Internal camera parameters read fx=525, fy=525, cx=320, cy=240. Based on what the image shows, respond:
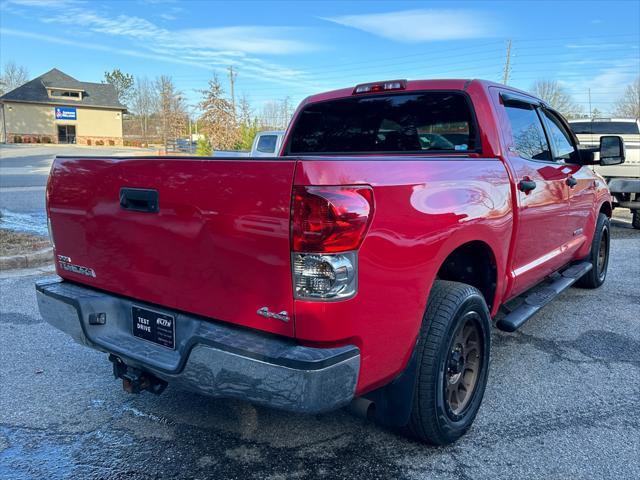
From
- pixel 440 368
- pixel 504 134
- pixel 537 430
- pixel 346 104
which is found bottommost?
pixel 537 430

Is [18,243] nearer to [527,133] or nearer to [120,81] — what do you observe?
[527,133]

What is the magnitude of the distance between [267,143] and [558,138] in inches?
433

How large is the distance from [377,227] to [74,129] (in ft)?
202

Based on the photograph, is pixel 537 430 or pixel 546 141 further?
pixel 546 141

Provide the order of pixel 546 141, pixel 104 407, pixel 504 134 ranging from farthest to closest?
pixel 546 141, pixel 504 134, pixel 104 407

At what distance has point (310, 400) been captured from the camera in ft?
6.57

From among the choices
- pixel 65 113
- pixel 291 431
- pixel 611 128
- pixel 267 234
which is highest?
pixel 65 113

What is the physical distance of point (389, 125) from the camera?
379cm

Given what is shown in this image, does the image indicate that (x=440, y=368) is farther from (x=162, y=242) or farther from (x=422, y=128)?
(x=422, y=128)

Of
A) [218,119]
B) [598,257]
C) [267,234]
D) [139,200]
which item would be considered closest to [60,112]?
[218,119]

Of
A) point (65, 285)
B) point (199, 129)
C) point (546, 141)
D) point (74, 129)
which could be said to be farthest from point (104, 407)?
point (74, 129)

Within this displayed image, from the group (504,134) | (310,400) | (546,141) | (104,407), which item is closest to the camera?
(310,400)

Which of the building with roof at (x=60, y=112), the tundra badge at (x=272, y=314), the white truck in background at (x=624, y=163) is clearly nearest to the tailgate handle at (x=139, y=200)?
the tundra badge at (x=272, y=314)

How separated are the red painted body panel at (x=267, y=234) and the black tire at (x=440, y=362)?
0.51 feet
